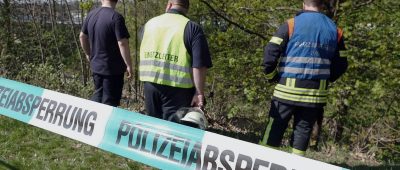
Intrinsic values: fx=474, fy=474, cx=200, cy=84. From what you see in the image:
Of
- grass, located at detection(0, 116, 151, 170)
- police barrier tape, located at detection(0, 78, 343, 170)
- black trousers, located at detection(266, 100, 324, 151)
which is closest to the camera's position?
police barrier tape, located at detection(0, 78, 343, 170)

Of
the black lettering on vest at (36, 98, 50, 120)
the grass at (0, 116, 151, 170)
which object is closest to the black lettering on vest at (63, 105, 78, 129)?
the black lettering on vest at (36, 98, 50, 120)

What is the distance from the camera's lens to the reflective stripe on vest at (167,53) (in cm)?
412

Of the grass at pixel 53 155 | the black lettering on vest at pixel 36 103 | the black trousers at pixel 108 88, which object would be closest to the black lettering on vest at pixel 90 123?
the black lettering on vest at pixel 36 103

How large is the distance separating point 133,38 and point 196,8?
288 centimetres

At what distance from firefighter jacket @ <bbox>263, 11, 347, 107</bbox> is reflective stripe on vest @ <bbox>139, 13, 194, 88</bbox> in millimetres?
739

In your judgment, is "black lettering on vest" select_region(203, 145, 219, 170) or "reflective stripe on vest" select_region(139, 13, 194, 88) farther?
"reflective stripe on vest" select_region(139, 13, 194, 88)

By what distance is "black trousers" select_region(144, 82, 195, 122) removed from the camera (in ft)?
14.1

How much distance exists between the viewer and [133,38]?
37.6 ft

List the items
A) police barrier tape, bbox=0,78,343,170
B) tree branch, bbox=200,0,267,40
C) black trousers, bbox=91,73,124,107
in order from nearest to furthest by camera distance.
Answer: police barrier tape, bbox=0,78,343,170
black trousers, bbox=91,73,124,107
tree branch, bbox=200,0,267,40

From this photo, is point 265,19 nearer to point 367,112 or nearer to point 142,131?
point 367,112

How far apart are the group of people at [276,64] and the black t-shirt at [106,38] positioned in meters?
1.00

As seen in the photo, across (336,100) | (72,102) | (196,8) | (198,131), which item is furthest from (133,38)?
(198,131)

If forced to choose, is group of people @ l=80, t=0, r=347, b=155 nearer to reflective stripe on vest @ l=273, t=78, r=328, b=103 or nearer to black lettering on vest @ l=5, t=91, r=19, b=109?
reflective stripe on vest @ l=273, t=78, r=328, b=103

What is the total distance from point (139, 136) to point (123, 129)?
0.19 m
